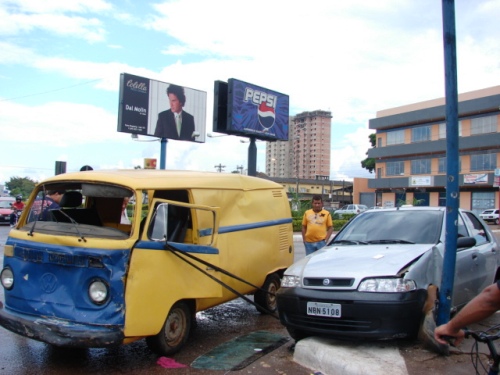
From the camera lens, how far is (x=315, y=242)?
28.2ft

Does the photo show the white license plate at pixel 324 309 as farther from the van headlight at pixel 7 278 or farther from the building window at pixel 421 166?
the building window at pixel 421 166

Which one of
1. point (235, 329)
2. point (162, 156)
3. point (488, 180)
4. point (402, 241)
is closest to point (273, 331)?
point (235, 329)

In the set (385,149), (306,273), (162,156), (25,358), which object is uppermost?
(385,149)

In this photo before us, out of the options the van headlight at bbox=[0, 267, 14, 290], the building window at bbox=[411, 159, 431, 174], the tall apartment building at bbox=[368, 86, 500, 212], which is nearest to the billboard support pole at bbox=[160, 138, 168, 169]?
the van headlight at bbox=[0, 267, 14, 290]

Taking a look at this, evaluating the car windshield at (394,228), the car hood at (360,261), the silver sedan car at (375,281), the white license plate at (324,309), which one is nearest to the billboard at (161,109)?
the car windshield at (394,228)

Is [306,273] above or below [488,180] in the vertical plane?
below

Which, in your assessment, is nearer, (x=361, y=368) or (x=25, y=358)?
(x=361, y=368)

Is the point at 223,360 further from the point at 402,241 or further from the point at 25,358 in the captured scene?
the point at 402,241

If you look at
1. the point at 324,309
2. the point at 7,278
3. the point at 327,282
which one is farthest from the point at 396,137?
the point at 7,278

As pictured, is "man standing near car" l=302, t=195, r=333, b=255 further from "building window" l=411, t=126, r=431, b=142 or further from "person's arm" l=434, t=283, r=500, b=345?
"building window" l=411, t=126, r=431, b=142

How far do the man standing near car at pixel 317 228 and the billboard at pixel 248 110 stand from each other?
16112 millimetres

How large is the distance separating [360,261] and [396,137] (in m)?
61.2

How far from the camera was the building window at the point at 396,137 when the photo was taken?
6241 cm

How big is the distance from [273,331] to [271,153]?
120 metres
